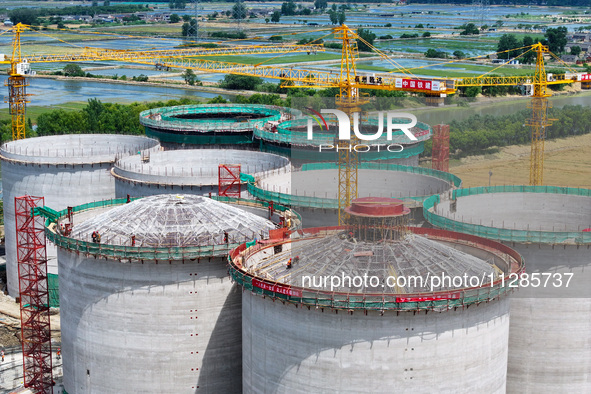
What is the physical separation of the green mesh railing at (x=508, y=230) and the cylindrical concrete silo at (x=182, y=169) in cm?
1792

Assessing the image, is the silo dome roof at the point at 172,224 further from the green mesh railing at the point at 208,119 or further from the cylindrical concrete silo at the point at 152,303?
the green mesh railing at the point at 208,119

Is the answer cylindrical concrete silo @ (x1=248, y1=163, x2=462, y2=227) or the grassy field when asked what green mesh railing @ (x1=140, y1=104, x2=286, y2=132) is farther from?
the grassy field

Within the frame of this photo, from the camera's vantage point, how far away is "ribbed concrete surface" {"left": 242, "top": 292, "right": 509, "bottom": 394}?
46.5 m

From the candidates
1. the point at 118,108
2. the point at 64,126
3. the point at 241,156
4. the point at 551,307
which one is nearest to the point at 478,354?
the point at 551,307

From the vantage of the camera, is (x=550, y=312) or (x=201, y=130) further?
(x=201, y=130)

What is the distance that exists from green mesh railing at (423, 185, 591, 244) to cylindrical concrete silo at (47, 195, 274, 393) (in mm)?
12658

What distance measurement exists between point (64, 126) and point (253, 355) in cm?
11392

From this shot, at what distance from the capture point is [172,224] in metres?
58.6

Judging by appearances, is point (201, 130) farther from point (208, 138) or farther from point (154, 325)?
point (154, 325)

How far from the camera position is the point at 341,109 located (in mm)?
94375

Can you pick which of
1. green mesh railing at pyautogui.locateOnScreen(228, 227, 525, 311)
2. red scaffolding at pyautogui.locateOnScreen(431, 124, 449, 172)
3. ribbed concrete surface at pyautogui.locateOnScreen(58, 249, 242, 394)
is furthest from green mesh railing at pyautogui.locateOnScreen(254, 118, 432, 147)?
green mesh railing at pyautogui.locateOnScreen(228, 227, 525, 311)

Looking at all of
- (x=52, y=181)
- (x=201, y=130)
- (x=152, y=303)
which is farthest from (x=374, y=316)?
(x=201, y=130)

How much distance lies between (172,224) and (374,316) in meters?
17.4

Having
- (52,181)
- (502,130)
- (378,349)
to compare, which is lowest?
(378,349)
